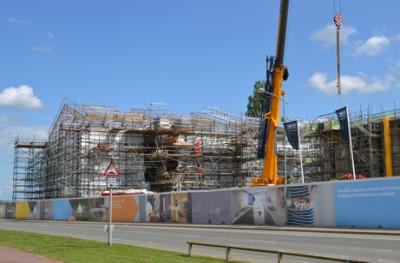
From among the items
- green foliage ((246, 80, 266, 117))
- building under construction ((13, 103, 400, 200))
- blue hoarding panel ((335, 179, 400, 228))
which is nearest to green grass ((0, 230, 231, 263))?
blue hoarding panel ((335, 179, 400, 228))

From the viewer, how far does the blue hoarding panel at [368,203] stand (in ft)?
95.6

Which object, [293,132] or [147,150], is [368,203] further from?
[147,150]

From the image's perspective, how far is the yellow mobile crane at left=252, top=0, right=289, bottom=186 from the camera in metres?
43.2

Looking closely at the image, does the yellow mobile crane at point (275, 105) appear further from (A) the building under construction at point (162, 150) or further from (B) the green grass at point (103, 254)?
(B) the green grass at point (103, 254)

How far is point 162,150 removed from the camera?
68312 mm

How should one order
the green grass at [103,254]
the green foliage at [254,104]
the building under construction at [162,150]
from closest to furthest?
1. the green grass at [103,254]
2. the building under construction at [162,150]
3. the green foliage at [254,104]

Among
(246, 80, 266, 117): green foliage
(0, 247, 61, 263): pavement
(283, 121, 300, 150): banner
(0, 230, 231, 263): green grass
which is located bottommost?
(0, 247, 61, 263): pavement

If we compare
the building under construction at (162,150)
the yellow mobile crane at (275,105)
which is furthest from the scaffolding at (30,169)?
the yellow mobile crane at (275,105)

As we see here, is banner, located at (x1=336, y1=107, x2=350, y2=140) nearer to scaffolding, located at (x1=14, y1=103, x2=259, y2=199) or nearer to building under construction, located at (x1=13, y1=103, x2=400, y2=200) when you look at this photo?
building under construction, located at (x1=13, y1=103, x2=400, y2=200)

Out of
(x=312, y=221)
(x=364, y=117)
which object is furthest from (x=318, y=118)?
(x=312, y=221)

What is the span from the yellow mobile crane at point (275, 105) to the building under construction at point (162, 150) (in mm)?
17477

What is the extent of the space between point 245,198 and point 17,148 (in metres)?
49.2

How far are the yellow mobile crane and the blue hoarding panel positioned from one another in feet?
36.9

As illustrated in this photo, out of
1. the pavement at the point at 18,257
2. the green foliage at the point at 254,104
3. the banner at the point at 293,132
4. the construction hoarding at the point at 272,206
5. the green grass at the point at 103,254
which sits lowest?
the pavement at the point at 18,257
